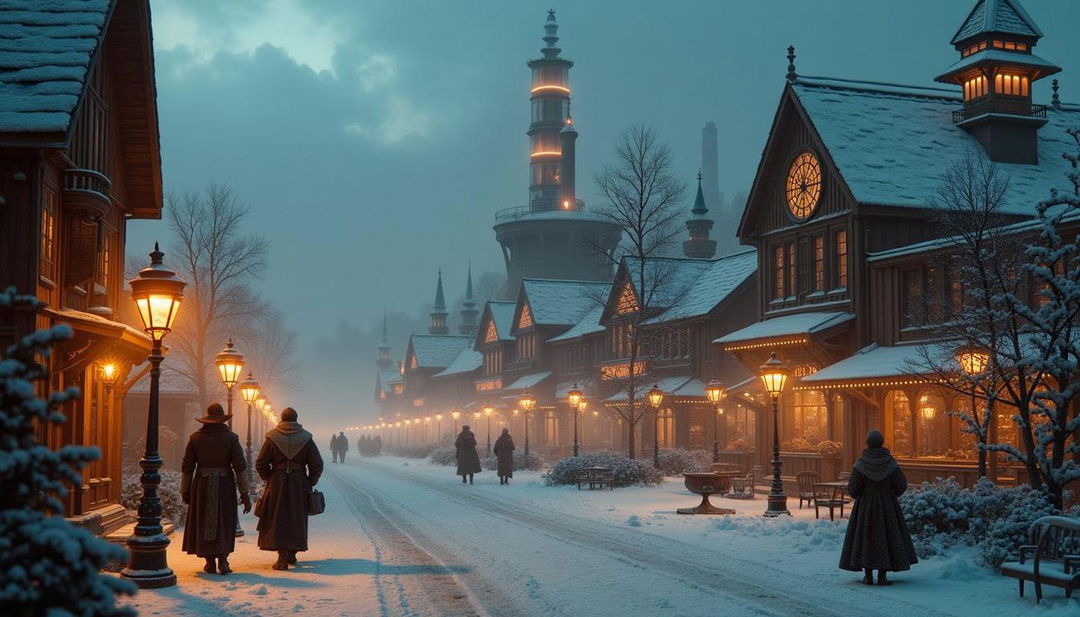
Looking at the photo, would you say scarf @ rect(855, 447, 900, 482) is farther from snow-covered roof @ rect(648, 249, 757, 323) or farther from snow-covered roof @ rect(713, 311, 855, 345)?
snow-covered roof @ rect(648, 249, 757, 323)

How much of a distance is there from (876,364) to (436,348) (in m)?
71.2

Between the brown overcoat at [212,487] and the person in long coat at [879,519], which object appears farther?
the brown overcoat at [212,487]

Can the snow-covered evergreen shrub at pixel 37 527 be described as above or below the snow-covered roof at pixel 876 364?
below

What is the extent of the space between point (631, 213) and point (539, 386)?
865 inches

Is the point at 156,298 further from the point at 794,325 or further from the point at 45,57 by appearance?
the point at 794,325

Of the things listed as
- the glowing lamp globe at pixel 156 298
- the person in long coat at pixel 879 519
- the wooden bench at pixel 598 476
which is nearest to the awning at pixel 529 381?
the wooden bench at pixel 598 476

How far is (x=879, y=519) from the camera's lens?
1293cm

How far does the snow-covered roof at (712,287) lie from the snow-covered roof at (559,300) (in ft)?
46.7

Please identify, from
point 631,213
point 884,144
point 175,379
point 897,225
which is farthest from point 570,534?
point 175,379

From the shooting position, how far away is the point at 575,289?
66688 millimetres

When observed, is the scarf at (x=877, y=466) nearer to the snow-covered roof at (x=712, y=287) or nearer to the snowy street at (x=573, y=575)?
the snowy street at (x=573, y=575)

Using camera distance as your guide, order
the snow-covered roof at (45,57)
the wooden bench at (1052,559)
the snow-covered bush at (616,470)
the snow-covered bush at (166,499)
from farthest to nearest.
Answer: the snow-covered bush at (616,470) < the snow-covered bush at (166,499) < the snow-covered roof at (45,57) < the wooden bench at (1052,559)

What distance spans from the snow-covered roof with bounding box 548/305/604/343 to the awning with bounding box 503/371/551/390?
1.87 m

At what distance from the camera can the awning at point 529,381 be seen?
6028 centimetres
